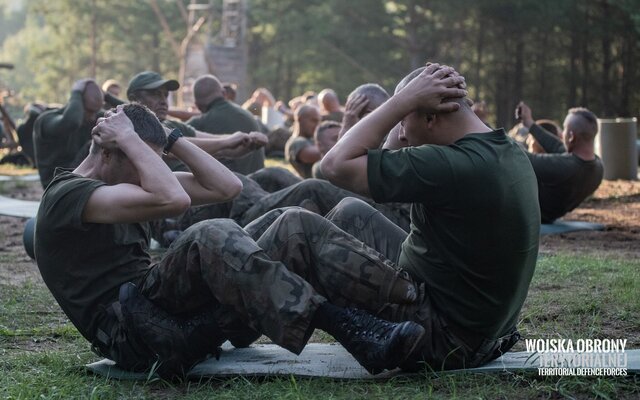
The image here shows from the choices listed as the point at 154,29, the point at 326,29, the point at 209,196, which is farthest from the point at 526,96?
the point at 209,196

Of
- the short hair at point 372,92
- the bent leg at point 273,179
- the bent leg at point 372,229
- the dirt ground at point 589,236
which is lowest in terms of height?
the dirt ground at point 589,236

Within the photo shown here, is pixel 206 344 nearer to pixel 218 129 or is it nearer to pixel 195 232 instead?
pixel 195 232

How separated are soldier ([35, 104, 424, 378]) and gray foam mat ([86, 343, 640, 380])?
73 mm

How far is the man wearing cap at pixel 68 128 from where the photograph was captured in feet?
34.0

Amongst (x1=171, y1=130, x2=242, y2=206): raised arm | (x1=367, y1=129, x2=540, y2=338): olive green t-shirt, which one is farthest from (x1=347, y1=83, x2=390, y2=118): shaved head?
(x1=367, y1=129, x2=540, y2=338): olive green t-shirt

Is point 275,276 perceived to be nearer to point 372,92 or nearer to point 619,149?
point 372,92

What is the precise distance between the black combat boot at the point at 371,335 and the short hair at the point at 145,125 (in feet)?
3.44

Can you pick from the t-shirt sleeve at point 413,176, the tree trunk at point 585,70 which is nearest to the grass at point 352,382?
the t-shirt sleeve at point 413,176

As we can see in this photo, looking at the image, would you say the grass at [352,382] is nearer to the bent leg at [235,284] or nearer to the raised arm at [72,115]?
the bent leg at [235,284]

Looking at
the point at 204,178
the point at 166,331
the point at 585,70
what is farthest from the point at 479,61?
the point at 166,331

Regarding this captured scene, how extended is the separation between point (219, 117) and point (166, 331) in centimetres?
608

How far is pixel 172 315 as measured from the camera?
416 centimetres

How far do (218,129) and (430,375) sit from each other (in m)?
6.25

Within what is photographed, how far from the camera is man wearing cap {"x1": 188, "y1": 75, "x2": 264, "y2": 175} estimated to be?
9938mm
